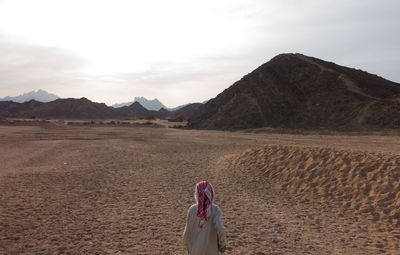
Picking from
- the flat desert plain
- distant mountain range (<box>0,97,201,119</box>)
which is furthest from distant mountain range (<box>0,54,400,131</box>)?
distant mountain range (<box>0,97,201,119</box>)

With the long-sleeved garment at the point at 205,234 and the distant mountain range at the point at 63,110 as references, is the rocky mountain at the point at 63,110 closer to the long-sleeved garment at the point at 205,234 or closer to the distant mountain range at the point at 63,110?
the distant mountain range at the point at 63,110

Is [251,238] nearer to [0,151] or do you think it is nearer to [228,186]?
[228,186]

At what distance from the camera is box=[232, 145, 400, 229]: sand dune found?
7855 mm

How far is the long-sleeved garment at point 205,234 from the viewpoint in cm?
331

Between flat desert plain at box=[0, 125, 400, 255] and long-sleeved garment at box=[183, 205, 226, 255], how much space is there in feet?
8.52

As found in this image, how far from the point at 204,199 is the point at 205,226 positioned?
0.40 meters

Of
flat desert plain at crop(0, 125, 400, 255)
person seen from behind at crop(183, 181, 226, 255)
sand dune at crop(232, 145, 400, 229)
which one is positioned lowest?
flat desert plain at crop(0, 125, 400, 255)

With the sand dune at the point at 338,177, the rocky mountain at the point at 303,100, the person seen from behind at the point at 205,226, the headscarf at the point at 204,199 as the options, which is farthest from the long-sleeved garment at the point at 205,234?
the rocky mountain at the point at 303,100

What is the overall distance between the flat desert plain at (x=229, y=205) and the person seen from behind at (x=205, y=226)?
103 inches

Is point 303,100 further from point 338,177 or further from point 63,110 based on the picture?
point 63,110

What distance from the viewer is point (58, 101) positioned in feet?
384

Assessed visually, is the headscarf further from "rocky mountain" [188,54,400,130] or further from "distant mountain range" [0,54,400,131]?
"rocky mountain" [188,54,400,130]

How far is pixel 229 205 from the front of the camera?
8844mm

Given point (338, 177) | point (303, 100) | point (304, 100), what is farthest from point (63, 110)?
point (338, 177)
